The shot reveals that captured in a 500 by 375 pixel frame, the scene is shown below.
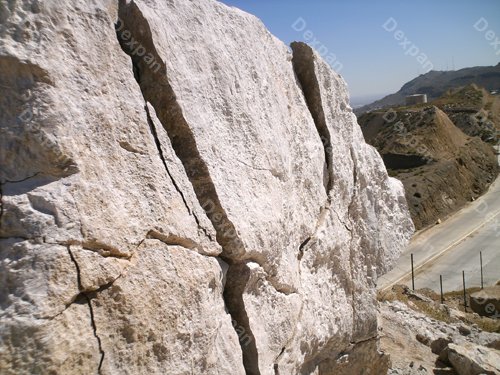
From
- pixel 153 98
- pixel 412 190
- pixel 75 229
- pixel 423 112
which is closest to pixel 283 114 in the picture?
pixel 153 98

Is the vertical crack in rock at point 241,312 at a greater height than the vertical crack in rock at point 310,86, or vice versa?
the vertical crack in rock at point 310,86

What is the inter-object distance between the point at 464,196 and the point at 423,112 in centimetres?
1061

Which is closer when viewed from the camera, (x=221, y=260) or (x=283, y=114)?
(x=221, y=260)

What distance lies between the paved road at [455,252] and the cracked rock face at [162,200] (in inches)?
493

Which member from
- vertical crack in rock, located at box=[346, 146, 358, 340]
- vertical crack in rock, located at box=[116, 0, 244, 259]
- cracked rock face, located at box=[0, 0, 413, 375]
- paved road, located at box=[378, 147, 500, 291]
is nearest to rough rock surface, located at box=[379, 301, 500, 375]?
vertical crack in rock, located at box=[346, 146, 358, 340]

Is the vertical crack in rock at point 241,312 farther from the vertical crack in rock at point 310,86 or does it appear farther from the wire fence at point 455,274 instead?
the wire fence at point 455,274

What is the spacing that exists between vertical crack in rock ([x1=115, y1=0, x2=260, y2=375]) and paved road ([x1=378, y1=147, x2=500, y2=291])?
13.0 meters

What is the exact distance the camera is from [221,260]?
2932mm

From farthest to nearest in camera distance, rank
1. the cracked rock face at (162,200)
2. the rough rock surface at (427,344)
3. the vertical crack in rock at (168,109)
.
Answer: the rough rock surface at (427,344), the vertical crack in rock at (168,109), the cracked rock face at (162,200)

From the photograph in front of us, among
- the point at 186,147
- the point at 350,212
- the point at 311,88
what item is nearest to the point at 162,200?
the point at 186,147

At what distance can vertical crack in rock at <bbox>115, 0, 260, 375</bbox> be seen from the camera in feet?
8.97

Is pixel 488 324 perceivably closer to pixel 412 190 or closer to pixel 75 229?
pixel 75 229

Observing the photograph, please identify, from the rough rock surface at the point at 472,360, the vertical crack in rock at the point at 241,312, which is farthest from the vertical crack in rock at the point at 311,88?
the rough rock surface at the point at 472,360

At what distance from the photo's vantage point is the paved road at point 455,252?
1656 centimetres
